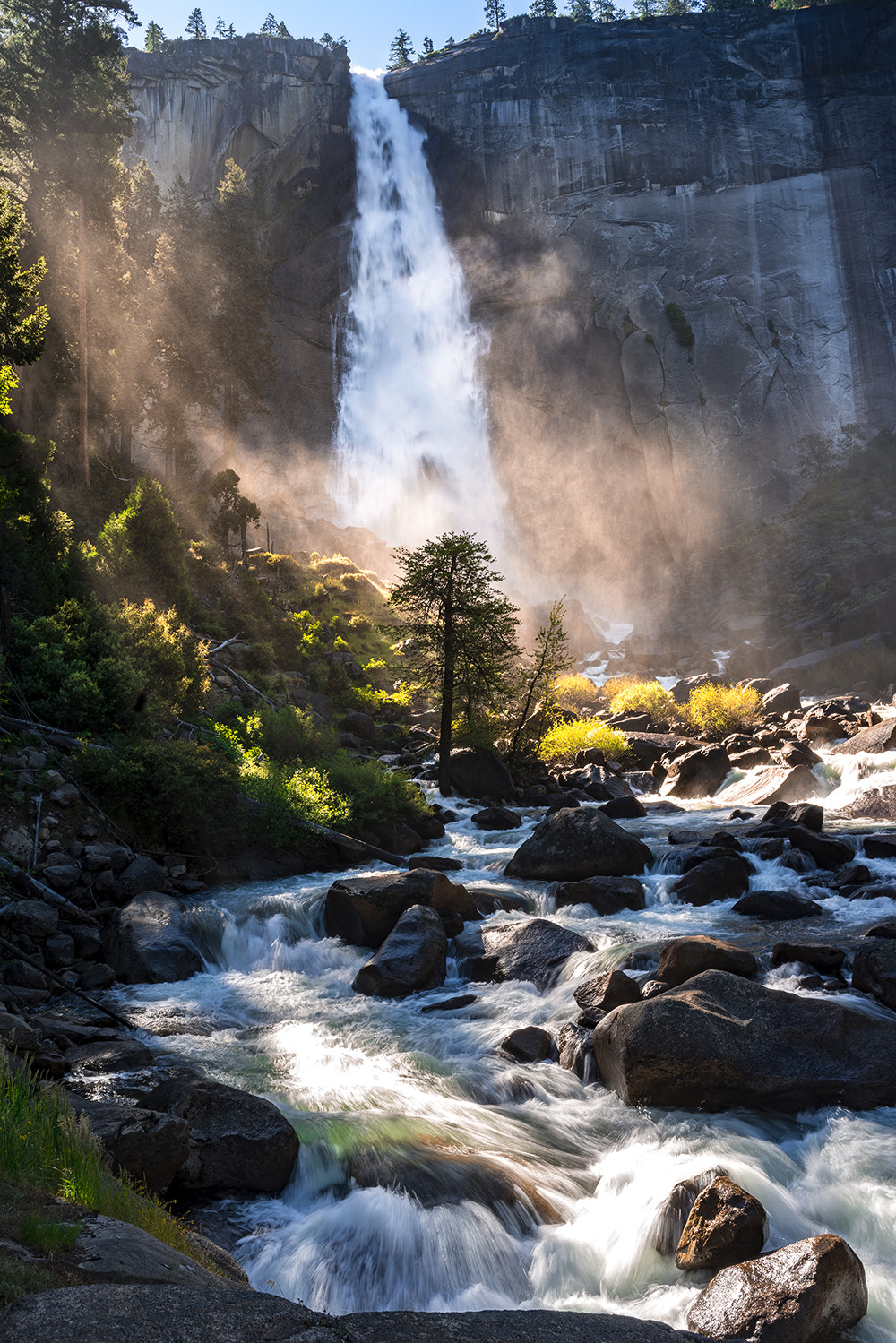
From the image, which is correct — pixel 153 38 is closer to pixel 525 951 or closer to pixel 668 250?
pixel 668 250

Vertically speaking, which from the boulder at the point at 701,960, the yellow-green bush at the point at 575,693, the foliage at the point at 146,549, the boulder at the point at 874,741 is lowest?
the boulder at the point at 701,960

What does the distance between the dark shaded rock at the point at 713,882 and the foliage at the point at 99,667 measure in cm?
1030

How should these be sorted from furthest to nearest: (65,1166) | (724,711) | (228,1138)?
(724,711), (228,1138), (65,1166)

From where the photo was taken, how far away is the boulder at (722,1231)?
17.2 feet

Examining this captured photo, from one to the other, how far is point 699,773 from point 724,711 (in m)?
7.53

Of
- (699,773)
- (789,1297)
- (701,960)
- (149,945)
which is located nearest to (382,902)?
(149,945)

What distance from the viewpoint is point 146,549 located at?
2453cm

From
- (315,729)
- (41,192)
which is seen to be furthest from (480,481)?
(315,729)

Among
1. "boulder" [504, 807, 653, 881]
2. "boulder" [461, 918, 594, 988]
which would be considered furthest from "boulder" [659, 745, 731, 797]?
"boulder" [461, 918, 594, 988]

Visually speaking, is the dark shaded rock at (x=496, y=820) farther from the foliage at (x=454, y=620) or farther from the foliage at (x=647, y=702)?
the foliage at (x=647, y=702)

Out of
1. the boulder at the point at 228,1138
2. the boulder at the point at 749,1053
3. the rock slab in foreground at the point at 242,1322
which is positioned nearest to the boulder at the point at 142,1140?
the boulder at the point at 228,1138

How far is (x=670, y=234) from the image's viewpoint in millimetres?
60688

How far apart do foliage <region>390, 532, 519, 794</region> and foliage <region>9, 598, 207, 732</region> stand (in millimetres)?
5768

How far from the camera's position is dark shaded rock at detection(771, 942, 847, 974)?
368 inches
